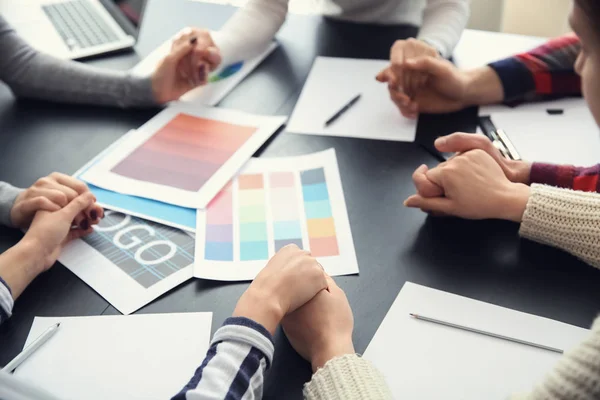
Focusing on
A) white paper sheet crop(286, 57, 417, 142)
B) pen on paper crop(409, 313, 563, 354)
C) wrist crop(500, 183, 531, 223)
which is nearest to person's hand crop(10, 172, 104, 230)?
white paper sheet crop(286, 57, 417, 142)

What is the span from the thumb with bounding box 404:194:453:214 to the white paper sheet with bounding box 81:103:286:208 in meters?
0.29

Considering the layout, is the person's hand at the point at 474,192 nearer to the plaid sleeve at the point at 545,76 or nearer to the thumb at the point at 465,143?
Result: the thumb at the point at 465,143

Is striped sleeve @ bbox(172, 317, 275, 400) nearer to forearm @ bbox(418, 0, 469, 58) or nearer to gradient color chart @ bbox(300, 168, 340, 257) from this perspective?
gradient color chart @ bbox(300, 168, 340, 257)

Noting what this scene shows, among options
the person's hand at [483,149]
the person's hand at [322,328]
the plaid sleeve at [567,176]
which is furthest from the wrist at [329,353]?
the plaid sleeve at [567,176]

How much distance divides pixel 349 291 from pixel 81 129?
624mm

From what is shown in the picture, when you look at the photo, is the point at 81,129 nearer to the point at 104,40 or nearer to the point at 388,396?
the point at 104,40

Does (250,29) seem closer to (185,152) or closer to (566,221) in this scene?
(185,152)

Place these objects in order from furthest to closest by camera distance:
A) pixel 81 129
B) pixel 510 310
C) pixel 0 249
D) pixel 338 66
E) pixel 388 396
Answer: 1. pixel 338 66
2. pixel 81 129
3. pixel 0 249
4. pixel 510 310
5. pixel 388 396

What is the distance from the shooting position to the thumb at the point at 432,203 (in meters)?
0.84

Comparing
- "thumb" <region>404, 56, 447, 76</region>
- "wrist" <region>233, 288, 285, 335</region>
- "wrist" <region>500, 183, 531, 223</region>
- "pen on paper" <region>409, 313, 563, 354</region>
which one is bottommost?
"pen on paper" <region>409, 313, 563, 354</region>

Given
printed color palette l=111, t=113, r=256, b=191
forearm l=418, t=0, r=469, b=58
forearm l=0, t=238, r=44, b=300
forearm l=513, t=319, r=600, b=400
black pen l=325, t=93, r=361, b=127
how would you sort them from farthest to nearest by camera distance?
forearm l=418, t=0, r=469, b=58 < black pen l=325, t=93, r=361, b=127 < printed color palette l=111, t=113, r=256, b=191 < forearm l=0, t=238, r=44, b=300 < forearm l=513, t=319, r=600, b=400

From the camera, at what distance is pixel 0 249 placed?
32.9 inches

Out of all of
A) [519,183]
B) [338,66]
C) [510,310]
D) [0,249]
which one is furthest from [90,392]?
[338,66]

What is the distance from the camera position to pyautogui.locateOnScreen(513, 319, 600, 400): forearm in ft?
1.71
